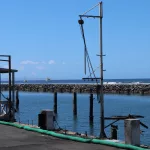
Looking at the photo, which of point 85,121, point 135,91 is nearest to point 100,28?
point 85,121

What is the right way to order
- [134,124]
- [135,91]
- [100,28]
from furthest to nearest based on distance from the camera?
[135,91] < [100,28] < [134,124]

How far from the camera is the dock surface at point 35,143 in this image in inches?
528

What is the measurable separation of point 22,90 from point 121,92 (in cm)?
4598

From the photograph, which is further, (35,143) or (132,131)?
(35,143)

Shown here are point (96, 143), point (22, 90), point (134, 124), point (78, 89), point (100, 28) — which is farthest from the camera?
point (22, 90)

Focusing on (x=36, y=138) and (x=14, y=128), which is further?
(x=14, y=128)

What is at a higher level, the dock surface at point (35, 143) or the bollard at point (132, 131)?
the bollard at point (132, 131)

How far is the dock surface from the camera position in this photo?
1342 centimetres

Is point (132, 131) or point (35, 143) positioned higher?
point (132, 131)

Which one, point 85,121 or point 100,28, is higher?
point 100,28

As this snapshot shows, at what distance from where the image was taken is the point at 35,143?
14.3 metres

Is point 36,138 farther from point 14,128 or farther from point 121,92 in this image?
point 121,92

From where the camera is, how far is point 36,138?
15586mm

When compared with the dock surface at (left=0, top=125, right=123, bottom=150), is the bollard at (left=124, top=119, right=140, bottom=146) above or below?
above
